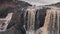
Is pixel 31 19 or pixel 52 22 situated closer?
pixel 52 22

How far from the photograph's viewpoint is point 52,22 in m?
4.18

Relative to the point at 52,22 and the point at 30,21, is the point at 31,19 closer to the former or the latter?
the point at 30,21

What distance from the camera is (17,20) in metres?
4.30

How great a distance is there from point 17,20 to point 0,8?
Result: 0.40 meters

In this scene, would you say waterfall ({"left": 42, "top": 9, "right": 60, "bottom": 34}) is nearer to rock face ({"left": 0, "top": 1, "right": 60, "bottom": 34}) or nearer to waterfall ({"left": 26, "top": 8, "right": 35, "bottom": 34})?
rock face ({"left": 0, "top": 1, "right": 60, "bottom": 34})

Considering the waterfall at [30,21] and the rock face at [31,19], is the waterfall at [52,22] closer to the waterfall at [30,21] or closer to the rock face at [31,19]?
the rock face at [31,19]

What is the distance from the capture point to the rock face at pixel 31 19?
4.18 metres

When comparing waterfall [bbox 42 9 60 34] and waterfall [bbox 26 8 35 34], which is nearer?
waterfall [bbox 42 9 60 34]

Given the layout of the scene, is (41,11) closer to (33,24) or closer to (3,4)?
(33,24)

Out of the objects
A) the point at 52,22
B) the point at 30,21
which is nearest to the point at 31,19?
the point at 30,21

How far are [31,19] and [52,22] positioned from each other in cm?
38

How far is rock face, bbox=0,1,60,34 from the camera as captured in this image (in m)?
4.18

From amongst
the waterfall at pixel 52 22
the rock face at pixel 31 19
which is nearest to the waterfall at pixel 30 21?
the rock face at pixel 31 19

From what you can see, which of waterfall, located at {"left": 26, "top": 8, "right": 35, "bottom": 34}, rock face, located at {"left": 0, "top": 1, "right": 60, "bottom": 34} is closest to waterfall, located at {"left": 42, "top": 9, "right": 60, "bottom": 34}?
rock face, located at {"left": 0, "top": 1, "right": 60, "bottom": 34}
